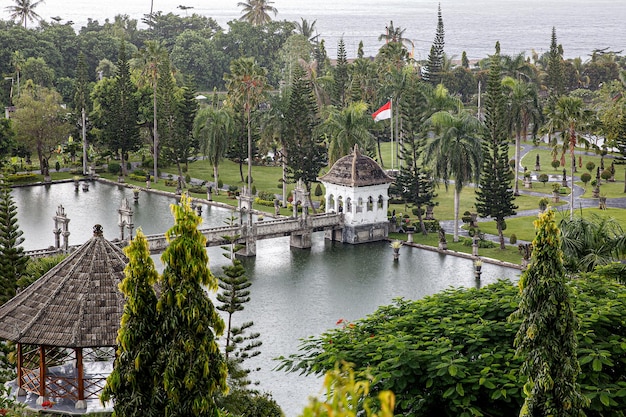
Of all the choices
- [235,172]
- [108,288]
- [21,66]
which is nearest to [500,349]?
[108,288]

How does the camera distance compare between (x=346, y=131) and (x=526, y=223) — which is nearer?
(x=526, y=223)

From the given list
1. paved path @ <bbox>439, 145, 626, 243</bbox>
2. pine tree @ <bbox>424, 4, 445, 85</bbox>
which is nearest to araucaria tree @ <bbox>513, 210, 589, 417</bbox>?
paved path @ <bbox>439, 145, 626, 243</bbox>

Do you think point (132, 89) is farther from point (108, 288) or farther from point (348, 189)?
point (108, 288)

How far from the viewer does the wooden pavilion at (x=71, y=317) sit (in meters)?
31.8

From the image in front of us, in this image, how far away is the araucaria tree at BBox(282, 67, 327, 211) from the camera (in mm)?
70562

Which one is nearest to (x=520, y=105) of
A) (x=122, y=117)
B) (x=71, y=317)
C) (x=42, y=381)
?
(x=122, y=117)

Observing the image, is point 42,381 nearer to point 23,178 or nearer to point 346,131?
point 346,131

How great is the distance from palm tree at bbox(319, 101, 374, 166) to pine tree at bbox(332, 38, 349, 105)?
66.5 feet

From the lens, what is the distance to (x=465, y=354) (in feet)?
102

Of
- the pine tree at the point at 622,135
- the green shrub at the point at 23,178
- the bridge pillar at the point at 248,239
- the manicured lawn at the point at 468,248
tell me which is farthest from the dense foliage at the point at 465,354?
the green shrub at the point at 23,178

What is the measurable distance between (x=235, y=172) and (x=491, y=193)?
29683 mm

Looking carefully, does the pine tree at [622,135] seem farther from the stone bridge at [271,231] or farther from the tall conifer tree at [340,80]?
the stone bridge at [271,231]

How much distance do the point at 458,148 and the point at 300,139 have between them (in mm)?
13045

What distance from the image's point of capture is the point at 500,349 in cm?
→ 3053
